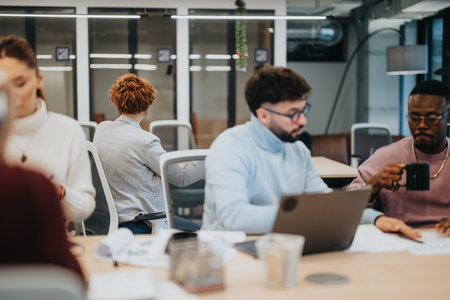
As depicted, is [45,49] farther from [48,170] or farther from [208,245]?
[208,245]

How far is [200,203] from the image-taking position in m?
2.43

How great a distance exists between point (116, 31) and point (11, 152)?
7.60 meters

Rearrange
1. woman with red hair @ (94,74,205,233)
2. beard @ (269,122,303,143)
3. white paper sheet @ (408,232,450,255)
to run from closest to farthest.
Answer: white paper sheet @ (408,232,450,255), beard @ (269,122,303,143), woman with red hair @ (94,74,205,233)

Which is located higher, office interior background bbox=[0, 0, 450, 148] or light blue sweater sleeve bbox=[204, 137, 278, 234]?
office interior background bbox=[0, 0, 450, 148]

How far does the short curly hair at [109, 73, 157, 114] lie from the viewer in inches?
127

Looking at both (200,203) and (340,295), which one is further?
(200,203)

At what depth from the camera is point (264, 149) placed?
213 cm

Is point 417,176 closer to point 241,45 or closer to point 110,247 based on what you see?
point 110,247

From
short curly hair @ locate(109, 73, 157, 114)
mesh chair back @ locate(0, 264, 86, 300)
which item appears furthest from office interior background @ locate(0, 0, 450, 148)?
mesh chair back @ locate(0, 264, 86, 300)

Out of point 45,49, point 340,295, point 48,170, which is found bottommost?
point 340,295

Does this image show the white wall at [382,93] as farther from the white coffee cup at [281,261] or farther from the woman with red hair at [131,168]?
the white coffee cup at [281,261]

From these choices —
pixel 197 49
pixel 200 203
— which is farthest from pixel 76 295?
pixel 197 49

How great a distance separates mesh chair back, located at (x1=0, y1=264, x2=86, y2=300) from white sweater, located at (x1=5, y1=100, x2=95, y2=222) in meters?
1.07

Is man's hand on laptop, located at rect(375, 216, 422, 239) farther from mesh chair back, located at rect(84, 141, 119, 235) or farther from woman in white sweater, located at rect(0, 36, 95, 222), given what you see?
mesh chair back, located at rect(84, 141, 119, 235)
